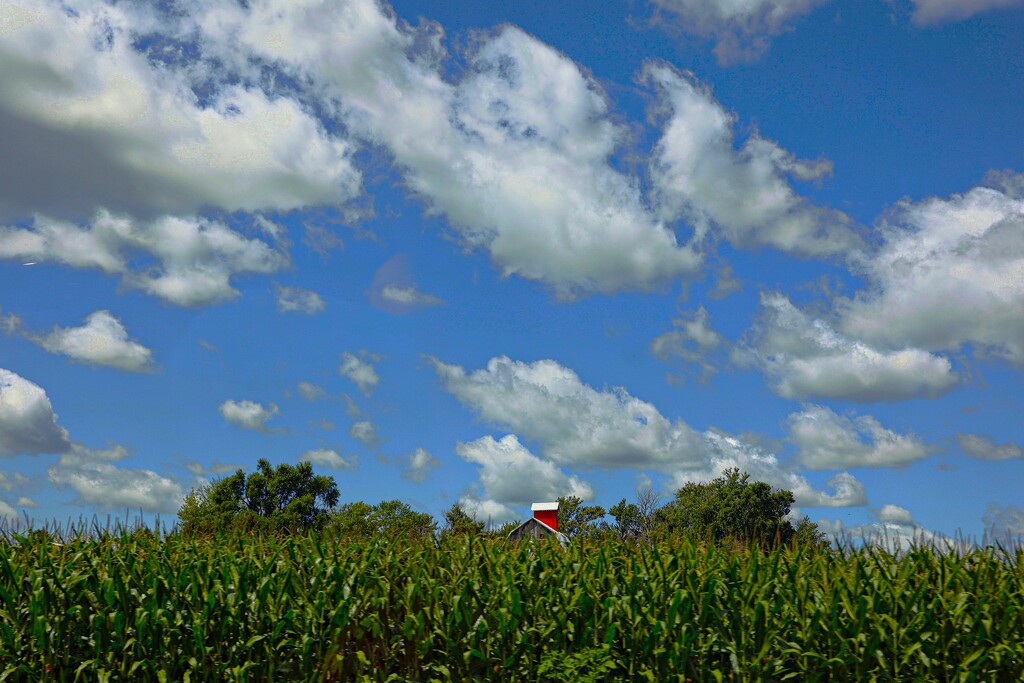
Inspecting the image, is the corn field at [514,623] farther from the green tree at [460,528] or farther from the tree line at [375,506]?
the tree line at [375,506]

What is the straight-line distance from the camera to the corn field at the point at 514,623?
20.3ft

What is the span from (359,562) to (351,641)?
29.5 inches

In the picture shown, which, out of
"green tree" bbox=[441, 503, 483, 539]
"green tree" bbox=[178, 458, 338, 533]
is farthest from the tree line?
"green tree" bbox=[441, 503, 483, 539]

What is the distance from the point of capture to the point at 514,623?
6.21 metres

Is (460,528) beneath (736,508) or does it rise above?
beneath

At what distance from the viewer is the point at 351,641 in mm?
6527

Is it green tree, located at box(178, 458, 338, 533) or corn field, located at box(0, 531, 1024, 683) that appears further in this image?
green tree, located at box(178, 458, 338, 533)

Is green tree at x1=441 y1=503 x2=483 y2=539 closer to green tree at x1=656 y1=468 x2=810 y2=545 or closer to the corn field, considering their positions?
the corn field

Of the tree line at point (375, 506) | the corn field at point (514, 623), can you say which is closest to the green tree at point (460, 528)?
the corn field at point (514, 623)

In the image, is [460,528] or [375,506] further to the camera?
[375,506]

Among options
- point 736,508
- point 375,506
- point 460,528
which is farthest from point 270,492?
point 460,528

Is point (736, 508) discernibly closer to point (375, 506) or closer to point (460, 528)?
point (375, 506)

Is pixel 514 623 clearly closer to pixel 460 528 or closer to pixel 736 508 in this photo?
pixel 460 528

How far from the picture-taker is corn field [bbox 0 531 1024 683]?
6184 mm
